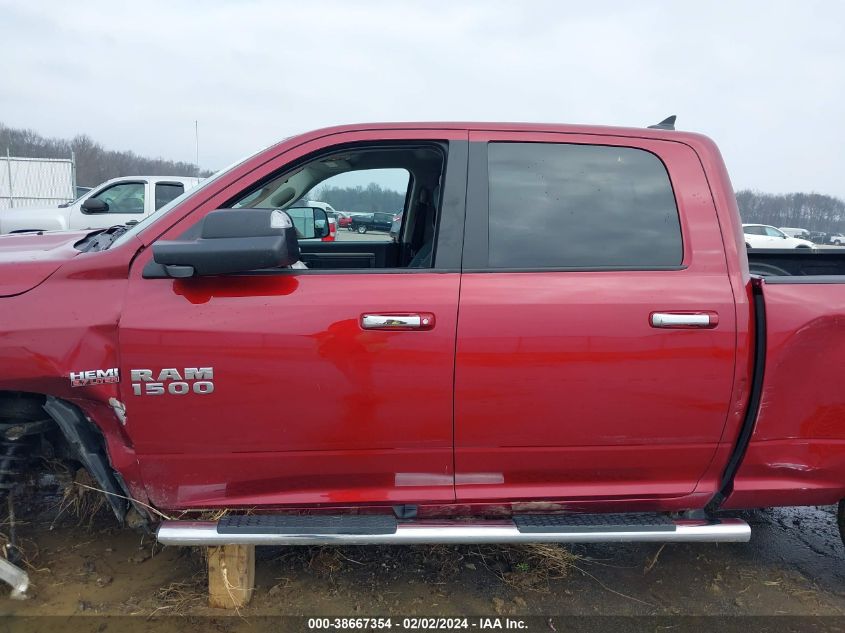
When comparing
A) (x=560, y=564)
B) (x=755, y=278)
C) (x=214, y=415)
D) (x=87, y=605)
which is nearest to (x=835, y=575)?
(x=560, y=564)

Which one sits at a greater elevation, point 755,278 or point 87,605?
point 755,278

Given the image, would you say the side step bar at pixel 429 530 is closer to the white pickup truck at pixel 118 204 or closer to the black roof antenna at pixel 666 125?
the black roof antenna at pixel 666 125

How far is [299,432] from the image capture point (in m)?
2.09

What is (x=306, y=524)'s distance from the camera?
2.10m

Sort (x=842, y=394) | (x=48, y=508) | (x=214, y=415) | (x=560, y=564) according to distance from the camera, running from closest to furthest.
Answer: (x=214, y=415) → (x=842, y=394) → (x=560, y=564) → (x=48, y=508)

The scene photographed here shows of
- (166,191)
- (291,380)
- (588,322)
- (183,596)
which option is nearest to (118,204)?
(166,191)

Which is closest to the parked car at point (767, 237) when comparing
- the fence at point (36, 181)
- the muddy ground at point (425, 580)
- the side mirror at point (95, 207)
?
the side mirror at point (95, 207)

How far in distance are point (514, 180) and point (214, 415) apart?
1464 millimetres

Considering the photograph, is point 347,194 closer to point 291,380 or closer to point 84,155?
point 291,380

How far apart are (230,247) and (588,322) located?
1310 mm

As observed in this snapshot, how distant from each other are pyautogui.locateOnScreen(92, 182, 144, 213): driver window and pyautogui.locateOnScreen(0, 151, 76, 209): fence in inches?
556

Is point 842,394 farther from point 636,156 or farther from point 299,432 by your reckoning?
point 299,432

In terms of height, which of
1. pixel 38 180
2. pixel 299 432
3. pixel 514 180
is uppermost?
pixel 38 180

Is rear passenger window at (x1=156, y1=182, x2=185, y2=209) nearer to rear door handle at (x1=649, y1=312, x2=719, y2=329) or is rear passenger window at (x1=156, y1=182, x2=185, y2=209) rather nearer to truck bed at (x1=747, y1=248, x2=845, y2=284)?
truck bed at (x1=747, y1=248, x2=845, y2=284)
